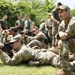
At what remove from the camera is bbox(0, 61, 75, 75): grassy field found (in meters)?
6.04

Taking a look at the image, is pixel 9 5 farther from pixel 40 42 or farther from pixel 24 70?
pixel 24 70

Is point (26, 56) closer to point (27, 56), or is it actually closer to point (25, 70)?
point (27, 56)

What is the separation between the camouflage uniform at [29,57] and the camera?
6.65 metres

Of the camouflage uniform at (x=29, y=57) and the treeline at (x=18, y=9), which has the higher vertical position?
the treeline at (x=18, y=9)

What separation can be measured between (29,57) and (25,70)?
0.57 metres

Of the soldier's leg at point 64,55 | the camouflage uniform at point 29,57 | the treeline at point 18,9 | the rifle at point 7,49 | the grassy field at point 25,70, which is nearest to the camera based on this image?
the soldier's leg at point 64,55

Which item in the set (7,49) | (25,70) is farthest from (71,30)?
(7,49)

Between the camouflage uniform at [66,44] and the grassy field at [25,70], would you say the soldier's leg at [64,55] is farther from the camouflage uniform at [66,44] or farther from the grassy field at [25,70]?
the grassy field at [25,70]

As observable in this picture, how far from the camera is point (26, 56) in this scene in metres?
6.71

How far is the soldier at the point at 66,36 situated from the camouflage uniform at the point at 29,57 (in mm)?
1057

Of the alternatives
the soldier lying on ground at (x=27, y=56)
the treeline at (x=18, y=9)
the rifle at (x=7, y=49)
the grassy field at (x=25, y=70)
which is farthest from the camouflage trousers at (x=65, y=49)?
the treeline at (x=18, y=9)

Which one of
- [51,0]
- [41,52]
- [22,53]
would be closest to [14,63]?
[22,53]

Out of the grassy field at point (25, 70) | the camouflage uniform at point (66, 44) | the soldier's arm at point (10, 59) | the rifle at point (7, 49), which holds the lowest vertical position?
the grassy field at point (25, 70)

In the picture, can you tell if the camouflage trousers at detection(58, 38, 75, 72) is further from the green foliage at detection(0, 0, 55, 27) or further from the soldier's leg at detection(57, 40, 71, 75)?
the green foliage at detection(0, 0, 55, 27)
